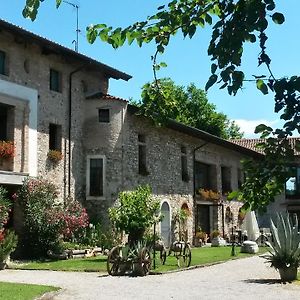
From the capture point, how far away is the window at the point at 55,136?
2134 centimetres

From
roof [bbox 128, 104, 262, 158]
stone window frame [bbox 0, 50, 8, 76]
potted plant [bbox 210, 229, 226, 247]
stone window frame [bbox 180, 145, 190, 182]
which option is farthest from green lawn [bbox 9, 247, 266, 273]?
stone window frame [bbox 180, 145, 190, 182]

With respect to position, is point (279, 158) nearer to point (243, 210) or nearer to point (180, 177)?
point (243, 210)

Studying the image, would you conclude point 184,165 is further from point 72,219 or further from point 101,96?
point 72,219

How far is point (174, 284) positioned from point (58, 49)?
11657 mm

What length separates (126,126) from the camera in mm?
23281

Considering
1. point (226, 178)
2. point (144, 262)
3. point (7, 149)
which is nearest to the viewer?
point (144, 262)

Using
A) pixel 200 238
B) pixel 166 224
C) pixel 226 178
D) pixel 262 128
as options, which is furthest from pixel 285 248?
pixel 226 178

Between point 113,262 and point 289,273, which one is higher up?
point 113,262

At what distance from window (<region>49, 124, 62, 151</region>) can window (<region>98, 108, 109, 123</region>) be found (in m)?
2.16

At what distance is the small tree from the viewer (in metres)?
16.1

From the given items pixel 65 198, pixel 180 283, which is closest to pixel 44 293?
pixel 180 283

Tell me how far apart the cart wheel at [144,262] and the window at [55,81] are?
950cm

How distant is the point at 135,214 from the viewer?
53.7 feet

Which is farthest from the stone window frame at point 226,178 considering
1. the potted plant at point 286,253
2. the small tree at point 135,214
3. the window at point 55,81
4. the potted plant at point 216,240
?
the potted plant at point 286,253
